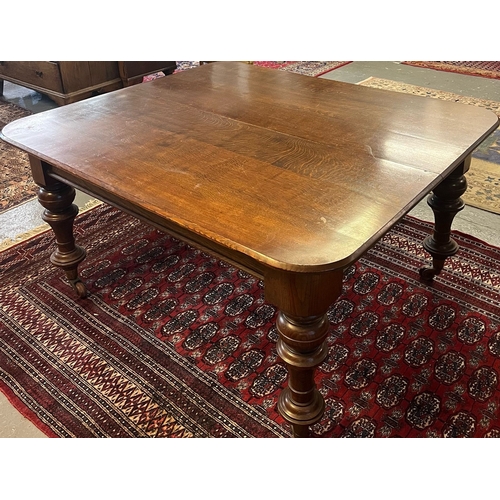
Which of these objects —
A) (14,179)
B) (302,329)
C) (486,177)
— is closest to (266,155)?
(302,329)

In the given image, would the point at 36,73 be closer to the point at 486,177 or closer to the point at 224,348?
the point at 224,348

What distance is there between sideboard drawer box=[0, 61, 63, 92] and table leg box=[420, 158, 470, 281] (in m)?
2.22

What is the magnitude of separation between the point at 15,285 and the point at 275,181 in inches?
44.6

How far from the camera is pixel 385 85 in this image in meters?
3.75

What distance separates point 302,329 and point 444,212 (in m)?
0.78

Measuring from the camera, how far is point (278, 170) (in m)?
1.25

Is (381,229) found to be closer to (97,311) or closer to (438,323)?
(438,323)

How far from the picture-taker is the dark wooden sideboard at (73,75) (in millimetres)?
2918

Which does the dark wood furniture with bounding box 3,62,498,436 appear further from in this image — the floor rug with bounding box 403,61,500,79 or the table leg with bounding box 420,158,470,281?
the floor rug with bounding box 403,61,500,79

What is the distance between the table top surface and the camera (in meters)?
1.04

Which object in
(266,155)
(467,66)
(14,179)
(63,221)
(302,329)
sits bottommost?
(14,179)

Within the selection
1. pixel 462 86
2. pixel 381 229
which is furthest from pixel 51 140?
pixel 462 86

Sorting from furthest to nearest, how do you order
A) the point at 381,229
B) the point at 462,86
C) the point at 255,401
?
the point at 462,86
the point at 255,401
the point at 381,229

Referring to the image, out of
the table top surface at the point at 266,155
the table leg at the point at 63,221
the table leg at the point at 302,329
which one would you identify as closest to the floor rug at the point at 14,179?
the table leg at the point at 63,221
